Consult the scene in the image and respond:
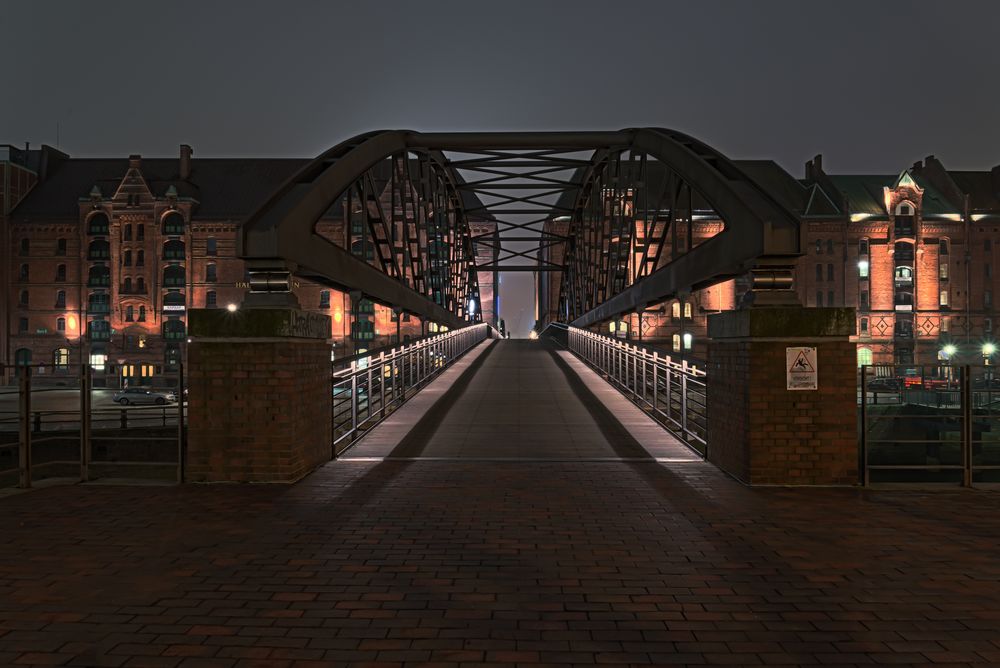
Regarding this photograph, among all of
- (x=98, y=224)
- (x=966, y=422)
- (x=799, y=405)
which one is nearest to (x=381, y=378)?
(x=799, y=405)

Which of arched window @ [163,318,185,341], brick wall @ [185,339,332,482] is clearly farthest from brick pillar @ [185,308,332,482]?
arched window @ [163,318,185,341]

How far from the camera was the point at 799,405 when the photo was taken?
7.73 meters

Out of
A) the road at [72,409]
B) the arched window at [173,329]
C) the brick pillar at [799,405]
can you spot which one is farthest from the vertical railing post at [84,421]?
the arched window at [173,329]

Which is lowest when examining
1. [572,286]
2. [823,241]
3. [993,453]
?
[993,453]

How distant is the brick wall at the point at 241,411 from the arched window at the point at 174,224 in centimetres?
6353

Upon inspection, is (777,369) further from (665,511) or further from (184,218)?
(184,218)

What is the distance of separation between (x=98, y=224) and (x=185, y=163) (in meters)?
9.47

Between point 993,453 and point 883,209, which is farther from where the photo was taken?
point 883,209

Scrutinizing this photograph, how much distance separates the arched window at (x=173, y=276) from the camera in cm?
6538

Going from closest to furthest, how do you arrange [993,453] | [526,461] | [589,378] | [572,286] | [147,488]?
1. [147,488]
2. [526,461]
3. [589,378]
4. [993,453]
5. [572,286]

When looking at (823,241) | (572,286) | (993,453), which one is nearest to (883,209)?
(823,241)

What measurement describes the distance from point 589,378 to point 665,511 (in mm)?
13333

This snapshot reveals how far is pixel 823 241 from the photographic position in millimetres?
69438

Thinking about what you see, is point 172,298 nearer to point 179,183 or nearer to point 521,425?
point 179,183
